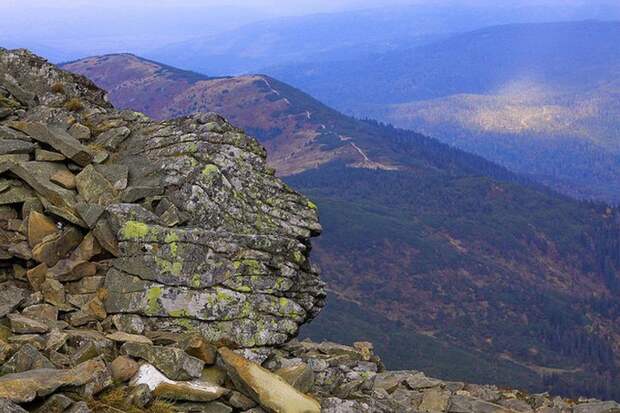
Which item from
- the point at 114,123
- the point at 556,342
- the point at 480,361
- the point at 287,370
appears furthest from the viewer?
the point at 556,342

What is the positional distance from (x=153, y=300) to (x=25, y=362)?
13.7 ft

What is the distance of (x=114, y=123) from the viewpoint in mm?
25375

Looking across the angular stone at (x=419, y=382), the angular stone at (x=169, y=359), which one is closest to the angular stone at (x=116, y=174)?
the angular stone at (x=169, y=359)

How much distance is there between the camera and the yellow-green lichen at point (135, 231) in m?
18.8

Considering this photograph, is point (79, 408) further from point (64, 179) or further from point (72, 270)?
point (64, 179)

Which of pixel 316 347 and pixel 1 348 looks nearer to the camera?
pixel 1 348

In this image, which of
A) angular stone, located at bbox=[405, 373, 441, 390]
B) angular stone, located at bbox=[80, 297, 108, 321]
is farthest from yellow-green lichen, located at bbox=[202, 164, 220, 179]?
angular stone, located at bbox=[405, 373, 441, 390]

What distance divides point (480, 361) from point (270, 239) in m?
141

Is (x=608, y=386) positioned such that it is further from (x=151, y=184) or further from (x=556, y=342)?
(x=151, y=184)

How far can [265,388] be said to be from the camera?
1573 centimetres

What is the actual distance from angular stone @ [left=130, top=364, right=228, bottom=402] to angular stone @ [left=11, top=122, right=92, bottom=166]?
8977mm

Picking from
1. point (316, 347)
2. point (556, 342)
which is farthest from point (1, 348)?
point (556, 342)

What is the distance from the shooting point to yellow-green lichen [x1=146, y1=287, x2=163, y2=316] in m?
17.9

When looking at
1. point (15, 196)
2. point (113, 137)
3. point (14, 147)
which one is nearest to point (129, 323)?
point (15, 196)
